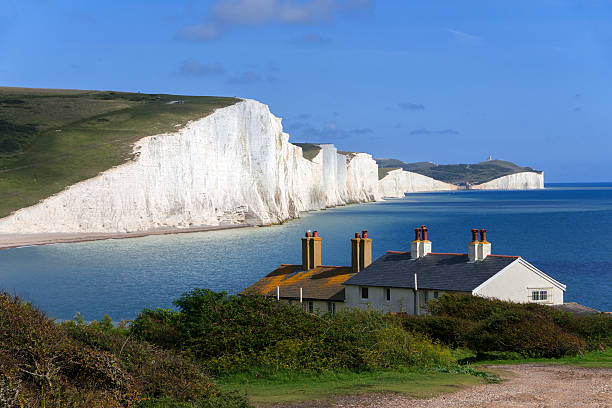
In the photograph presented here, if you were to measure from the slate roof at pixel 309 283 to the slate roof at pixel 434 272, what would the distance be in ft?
3.73

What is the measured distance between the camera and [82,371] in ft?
40.2

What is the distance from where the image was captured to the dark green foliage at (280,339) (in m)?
17.6

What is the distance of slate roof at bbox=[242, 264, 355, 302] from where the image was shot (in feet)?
104

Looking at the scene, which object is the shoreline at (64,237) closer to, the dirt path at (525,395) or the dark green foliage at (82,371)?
the dark green foliage at (82,371)

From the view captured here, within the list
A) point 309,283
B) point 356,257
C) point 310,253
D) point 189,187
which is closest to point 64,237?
point 189,187

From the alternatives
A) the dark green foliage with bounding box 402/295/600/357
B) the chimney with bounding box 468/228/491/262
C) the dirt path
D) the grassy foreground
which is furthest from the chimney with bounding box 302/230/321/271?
the dirt path

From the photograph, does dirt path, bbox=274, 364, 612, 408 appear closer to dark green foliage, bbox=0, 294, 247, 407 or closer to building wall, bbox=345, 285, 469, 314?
dark green foliage, bbox=0, 294, 247, 407

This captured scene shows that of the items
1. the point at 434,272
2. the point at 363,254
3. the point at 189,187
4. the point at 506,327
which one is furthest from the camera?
the point at 189,187

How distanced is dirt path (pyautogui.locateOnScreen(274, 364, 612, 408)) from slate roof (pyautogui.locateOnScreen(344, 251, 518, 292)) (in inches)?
484

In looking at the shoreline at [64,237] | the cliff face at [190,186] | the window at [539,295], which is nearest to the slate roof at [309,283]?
the window at [539,295]

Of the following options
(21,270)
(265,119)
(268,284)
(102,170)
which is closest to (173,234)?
(102,170)

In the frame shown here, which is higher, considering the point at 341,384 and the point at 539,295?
the point at 539,295

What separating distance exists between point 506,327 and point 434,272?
908 centimetres

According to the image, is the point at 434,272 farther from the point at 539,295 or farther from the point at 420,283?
the point at 539,295
